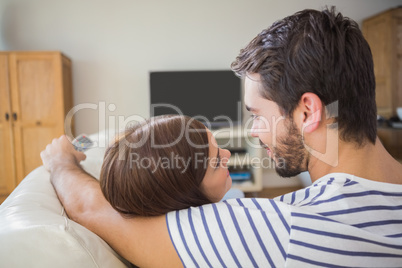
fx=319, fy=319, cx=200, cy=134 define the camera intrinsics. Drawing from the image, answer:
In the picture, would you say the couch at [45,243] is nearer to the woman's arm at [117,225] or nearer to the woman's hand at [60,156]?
the woman's arm at [117,225]

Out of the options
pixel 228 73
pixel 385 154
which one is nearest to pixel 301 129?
pixel 385 154

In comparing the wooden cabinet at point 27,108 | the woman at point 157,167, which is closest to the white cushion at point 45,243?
the woman at point 157,167

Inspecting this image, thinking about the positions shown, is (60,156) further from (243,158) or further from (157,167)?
(243,158)

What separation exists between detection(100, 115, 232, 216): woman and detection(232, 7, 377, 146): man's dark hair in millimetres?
251

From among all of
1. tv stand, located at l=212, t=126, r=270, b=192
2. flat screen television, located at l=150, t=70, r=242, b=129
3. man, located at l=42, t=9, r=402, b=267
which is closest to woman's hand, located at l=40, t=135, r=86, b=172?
man, located at l=42, t=9, r=402, b=267

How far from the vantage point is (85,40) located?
350cm

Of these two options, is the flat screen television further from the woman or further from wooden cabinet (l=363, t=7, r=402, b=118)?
the woman

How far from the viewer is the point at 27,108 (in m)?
3.09

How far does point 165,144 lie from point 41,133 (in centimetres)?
286

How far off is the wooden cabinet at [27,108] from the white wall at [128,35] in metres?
0.46

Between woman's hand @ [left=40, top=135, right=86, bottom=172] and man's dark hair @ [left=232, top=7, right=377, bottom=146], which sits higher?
man's dark hair @ [left=232, top=7, right=377, bottom=146]

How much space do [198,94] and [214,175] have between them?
278 centimetres

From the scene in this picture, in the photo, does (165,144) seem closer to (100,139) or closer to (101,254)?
(101,254)

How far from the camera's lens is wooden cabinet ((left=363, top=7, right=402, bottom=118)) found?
3535mm
